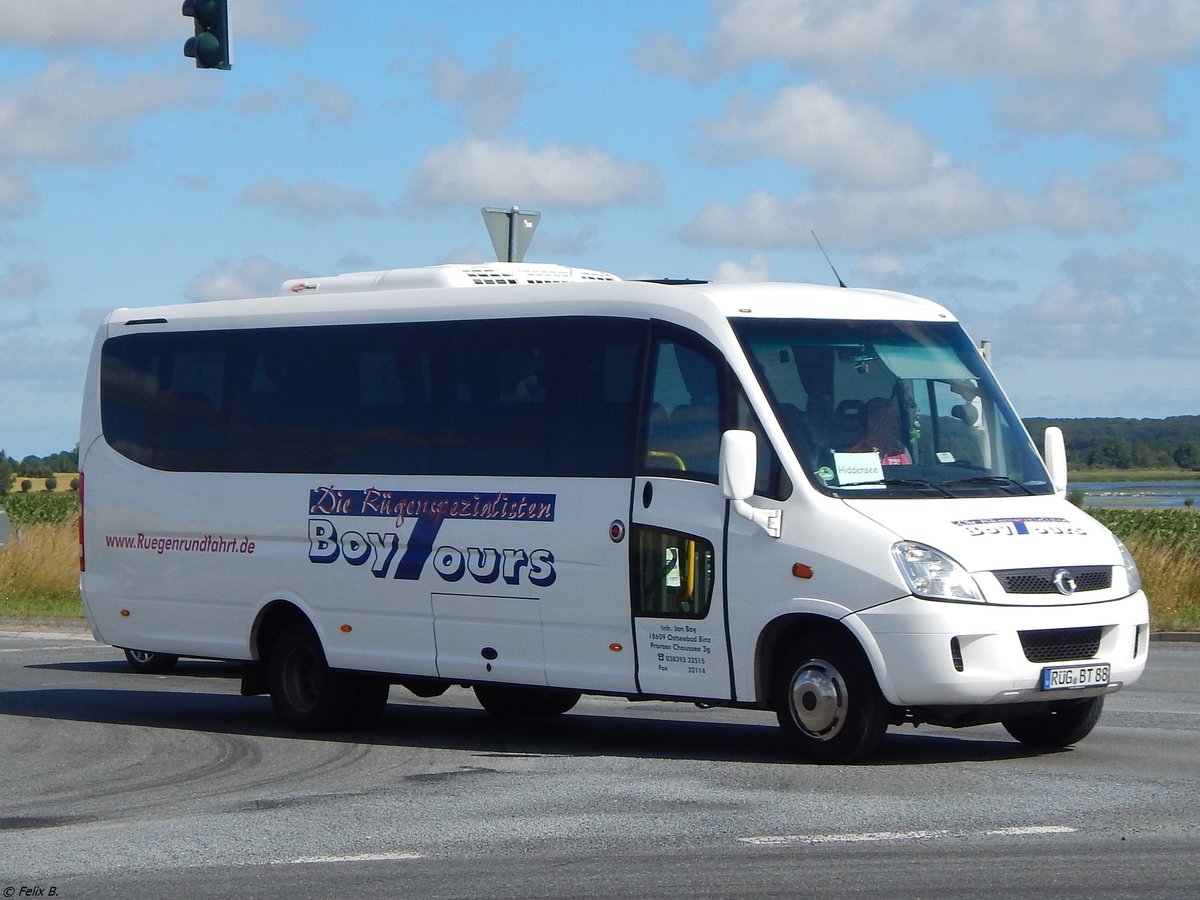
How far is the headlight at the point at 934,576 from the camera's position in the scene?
34.1 feet

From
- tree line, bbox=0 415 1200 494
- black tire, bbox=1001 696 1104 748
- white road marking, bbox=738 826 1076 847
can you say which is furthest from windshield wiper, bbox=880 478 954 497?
tree line, bbox=0 415 1200 494

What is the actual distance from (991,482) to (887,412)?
0.71m

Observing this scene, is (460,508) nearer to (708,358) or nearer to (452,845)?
(708,358)

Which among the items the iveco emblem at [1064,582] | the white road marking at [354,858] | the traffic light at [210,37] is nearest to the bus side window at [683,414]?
the iveco emblem at [1064,582]

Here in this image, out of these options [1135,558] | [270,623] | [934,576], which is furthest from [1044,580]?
[1135,558]

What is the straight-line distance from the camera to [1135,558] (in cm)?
2589

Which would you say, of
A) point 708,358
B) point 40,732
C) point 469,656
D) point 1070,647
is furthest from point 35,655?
point 1070,647

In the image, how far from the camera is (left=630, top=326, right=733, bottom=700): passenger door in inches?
444

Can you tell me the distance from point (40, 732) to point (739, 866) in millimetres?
7629

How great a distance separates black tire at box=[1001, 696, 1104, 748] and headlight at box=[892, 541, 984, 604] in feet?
4.18

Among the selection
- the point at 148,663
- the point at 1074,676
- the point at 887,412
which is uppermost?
the point at 887,412

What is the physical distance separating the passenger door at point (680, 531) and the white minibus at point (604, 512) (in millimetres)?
18

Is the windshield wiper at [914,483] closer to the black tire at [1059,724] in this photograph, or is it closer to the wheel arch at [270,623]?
the black tire at [1059,724]

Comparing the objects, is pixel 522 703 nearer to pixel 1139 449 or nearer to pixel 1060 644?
pixel 1060 644
